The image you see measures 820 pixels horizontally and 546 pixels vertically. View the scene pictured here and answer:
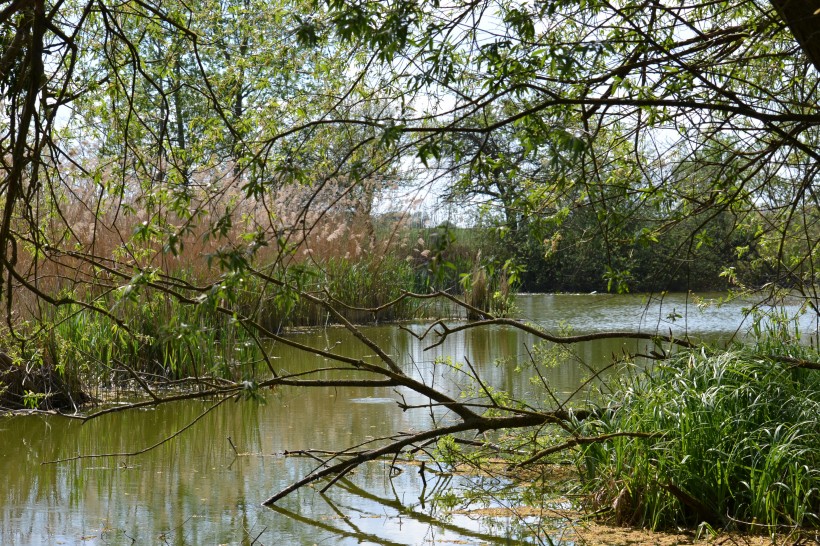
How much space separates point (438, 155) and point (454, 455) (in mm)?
2186

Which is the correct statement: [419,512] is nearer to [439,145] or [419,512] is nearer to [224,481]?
[224,481]

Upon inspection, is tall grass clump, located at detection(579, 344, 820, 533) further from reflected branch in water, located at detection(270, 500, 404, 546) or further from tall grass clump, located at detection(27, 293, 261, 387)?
tall grass clump, located at detection(27, 293, 261, 387)

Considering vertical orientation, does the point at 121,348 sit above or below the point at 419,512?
above

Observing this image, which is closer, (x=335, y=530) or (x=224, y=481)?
(x=335, y=530)

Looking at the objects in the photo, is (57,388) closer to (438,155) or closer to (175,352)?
(175,352)

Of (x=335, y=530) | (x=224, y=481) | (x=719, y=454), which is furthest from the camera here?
(x=224, y=481)

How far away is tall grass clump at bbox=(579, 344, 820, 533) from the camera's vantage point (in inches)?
138

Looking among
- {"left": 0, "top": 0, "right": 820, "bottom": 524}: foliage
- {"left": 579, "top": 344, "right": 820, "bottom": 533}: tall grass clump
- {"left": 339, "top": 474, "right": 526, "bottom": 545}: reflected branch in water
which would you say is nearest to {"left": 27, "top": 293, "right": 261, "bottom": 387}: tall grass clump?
{"left": 0, "top": 0, "right": 820, "bottom": 524}: foliage

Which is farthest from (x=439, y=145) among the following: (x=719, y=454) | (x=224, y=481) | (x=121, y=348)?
(x=121, y=348)

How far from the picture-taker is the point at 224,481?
4.67 meters

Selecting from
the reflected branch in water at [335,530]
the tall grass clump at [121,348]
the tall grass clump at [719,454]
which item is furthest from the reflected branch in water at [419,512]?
the tall grass clump at [121,348]

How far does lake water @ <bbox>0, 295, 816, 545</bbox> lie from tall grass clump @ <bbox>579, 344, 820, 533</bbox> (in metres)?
0.44

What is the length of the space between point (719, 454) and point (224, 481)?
2392mm

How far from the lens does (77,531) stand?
12.6ft
